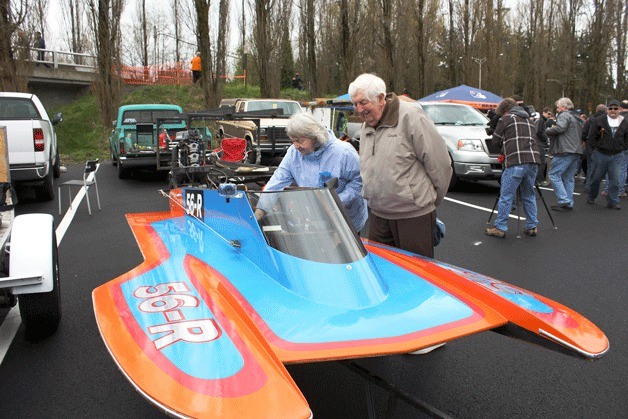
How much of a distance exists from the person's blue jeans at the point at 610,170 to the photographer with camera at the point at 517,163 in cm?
302

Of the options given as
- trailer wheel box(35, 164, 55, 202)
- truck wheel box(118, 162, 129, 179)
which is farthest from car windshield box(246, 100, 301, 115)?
trailer wheel box(35, 164, 55, 202)

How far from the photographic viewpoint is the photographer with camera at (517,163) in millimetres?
7508

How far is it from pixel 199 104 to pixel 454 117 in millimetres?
19962

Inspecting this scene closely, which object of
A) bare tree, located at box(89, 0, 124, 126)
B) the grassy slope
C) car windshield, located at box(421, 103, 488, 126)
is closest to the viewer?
car windshield, located at box(421, 103, 488, 126)

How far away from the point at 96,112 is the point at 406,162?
27.2m

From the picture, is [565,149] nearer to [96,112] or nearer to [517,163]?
[517,163]

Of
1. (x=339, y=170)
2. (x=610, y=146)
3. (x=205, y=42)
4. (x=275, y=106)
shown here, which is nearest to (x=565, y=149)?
(x=610, y=146)

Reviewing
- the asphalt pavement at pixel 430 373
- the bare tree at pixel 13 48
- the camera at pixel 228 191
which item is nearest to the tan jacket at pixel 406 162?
the camera at pixel 228 191

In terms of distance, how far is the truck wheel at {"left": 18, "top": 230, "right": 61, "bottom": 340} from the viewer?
4.11 meters

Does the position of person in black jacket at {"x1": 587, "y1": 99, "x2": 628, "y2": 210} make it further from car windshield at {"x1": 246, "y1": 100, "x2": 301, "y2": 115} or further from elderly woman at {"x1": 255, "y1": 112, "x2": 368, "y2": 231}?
car windshield at {"x1": 246, "y1": 100, "x2": 301, "y2": 115}

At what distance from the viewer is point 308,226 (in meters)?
3.48

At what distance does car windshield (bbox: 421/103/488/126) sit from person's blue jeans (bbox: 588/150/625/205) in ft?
10.1

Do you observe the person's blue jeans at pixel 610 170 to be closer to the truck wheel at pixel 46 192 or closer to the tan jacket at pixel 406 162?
the tan jacket at pixel 406 162

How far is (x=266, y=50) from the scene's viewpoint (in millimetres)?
27609
